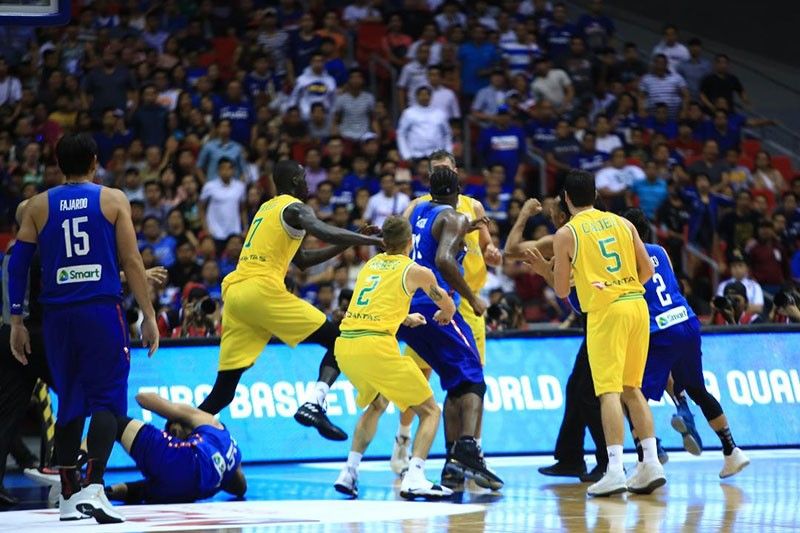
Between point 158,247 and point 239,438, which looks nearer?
point 239,438

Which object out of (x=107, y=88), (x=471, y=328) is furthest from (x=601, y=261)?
(x=107, y=88)

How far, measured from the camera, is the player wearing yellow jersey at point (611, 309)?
10.3 m

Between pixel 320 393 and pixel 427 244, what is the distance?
1432 millimetres

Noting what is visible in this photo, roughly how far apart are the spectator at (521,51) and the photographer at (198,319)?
9352mm

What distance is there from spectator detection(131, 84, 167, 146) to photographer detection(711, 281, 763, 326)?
25.9ft

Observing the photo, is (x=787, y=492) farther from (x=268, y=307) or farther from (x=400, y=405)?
(x=268, y=307)

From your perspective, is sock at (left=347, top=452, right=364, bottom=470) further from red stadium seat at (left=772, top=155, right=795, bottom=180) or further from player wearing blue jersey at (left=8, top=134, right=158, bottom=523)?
red stadium seat at (left=772, top=155, right=795, bottom=180)

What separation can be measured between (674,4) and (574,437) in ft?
54.6

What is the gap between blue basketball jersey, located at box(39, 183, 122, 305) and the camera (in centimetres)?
871

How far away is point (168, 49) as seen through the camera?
2155 centimetres

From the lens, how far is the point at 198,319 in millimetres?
13945

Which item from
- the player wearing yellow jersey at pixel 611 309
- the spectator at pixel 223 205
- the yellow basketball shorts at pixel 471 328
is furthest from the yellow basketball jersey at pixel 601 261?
the spectator at pixel 223 205

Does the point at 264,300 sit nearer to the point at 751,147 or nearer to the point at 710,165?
the point at 710,165

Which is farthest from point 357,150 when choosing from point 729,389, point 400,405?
point 400,405
